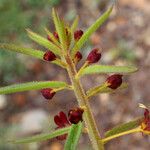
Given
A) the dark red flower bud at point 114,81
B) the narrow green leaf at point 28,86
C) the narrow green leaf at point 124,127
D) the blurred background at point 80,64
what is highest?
the blurred background at point 80,64

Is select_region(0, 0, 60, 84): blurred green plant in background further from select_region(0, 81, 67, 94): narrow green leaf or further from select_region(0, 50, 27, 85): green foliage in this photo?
select_region(0, 81, 67, 94): narrow green leaf

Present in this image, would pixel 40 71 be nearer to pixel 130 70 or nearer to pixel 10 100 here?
pixel 10 100

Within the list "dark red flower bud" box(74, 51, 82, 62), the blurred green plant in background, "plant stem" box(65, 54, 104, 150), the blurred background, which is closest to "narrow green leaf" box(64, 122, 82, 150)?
"plant stem" box(65, 54, 104, 150)

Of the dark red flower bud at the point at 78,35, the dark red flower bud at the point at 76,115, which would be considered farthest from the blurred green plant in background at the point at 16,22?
the dark red flower bud at the point at 76,115

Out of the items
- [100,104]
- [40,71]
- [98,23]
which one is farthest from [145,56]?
[98,23]

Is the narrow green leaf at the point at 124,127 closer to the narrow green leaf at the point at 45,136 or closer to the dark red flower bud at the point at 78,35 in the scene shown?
the narrow green leaf at the point at 45,136

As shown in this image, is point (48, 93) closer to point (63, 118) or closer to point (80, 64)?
point (63, 118)
